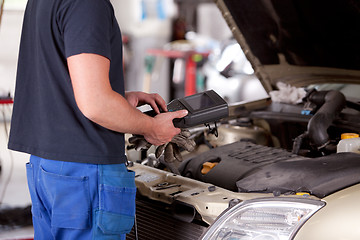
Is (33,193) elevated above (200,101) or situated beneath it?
situated beneath

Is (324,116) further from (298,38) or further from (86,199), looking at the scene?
(86,199)

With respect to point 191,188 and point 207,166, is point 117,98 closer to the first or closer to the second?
point 191,188

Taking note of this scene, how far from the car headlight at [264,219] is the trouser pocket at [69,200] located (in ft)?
1.20

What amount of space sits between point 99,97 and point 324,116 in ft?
3.94

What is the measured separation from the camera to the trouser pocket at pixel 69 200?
4.72 feet

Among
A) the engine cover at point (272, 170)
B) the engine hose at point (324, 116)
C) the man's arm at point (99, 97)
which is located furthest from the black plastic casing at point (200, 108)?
the engine hose at point (324, 116)

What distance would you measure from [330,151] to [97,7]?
1.25 m

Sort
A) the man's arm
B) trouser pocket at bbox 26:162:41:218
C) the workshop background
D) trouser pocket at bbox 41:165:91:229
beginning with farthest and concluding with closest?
1. the workshop background
2. trouser pocket at bbox 26:162:41:218
3. trouser pocket at bbox 41:165:91:229
4. the man's arm

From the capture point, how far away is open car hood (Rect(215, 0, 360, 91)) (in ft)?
7.77

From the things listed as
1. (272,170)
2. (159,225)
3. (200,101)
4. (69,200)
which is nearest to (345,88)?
(272,170)

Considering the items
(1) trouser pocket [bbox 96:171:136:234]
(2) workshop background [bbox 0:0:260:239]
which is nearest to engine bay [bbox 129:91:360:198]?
(1) trouser pocket [bbox 96:171:136:234]

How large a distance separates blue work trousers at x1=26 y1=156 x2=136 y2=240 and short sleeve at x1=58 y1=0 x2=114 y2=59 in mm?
346

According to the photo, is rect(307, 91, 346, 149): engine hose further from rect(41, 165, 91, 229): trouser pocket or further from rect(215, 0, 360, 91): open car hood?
rect(41, 165, 91, 229): trouser pocket

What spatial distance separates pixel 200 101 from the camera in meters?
1.64
